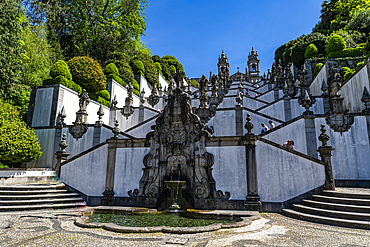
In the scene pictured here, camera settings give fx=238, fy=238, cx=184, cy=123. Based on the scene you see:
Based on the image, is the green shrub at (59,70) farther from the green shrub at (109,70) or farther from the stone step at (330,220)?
the stone step at (330,220)

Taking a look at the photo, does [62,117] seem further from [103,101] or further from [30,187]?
[30,187]

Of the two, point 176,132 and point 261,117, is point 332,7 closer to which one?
point 261,117

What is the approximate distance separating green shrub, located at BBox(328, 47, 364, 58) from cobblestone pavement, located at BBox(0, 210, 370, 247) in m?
22.3

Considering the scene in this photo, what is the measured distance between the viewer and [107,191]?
1049cm

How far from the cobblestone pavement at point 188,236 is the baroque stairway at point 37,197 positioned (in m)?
2.10

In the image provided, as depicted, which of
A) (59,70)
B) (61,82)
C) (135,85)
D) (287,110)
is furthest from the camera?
(135,85)

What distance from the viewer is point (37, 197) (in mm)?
9570

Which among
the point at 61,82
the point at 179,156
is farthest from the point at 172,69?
the point at 179,156

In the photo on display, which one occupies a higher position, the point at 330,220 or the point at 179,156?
the point at 179,156

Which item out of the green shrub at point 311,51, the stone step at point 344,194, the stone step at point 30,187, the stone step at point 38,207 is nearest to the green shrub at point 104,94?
the stone step at point 30,187

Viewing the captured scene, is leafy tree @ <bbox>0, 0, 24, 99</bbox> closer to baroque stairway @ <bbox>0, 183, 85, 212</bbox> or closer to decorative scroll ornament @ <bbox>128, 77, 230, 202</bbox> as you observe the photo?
baroque stairway @ <bbox>0, 183, 85, 212</bbox>

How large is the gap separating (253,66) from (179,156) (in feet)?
181

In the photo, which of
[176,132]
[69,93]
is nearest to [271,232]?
[176,132]

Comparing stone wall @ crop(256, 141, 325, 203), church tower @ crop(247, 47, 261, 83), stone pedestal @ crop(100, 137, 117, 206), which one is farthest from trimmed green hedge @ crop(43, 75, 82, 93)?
church tower @ crop(247, 47, 261, 83)
